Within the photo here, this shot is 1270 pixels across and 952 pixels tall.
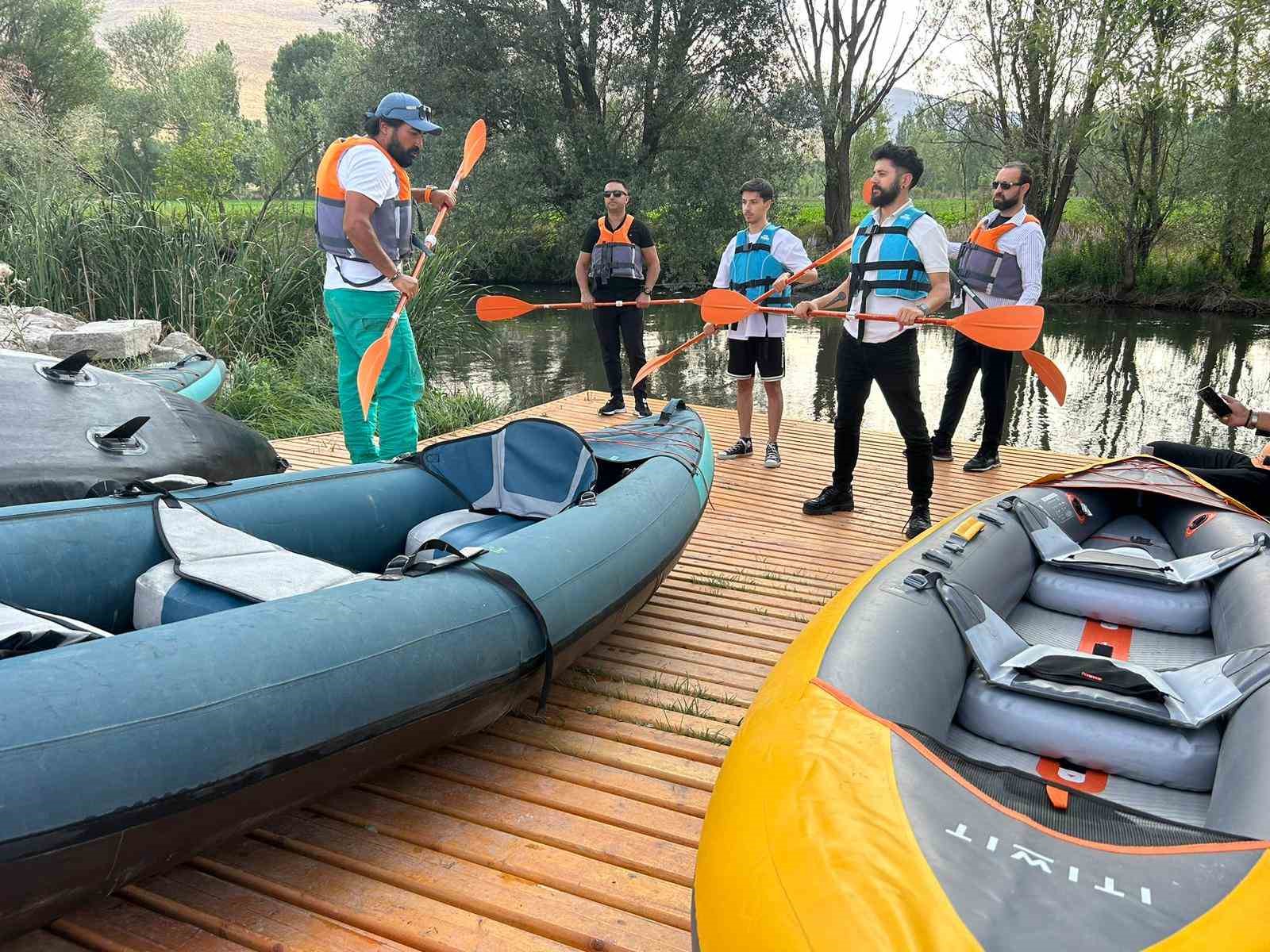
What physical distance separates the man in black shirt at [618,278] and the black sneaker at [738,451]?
1.93 ft

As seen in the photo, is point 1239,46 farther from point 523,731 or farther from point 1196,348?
point 523,731

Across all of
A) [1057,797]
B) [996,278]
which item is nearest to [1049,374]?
[996,278]

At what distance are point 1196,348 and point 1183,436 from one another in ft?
13.1

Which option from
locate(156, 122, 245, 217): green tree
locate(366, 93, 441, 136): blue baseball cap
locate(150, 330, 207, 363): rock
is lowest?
locate(150, 330, 207, 363): rock

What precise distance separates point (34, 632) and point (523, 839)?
2.92 feet

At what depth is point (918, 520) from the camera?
3371mm

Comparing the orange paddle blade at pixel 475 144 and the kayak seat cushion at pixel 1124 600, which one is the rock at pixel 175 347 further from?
the kayak seat cushion at pixel 1124 600

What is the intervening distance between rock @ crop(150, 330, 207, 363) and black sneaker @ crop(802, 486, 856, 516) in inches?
141

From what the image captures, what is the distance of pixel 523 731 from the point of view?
6.52 ft

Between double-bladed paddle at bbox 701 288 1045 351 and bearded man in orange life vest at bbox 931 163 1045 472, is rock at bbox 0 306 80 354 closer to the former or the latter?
double-bladed paddle at bbox 701 288 1045 351

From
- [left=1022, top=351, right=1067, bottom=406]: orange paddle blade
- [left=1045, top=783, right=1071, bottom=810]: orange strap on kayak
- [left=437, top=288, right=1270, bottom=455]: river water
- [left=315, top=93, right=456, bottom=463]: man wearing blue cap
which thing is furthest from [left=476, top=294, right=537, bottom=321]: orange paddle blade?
[left=1045, top=783, right=1071, bottom=810]: orange strap on kayak

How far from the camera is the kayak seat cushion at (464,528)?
7.60 ft

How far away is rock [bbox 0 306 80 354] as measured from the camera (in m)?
4.57

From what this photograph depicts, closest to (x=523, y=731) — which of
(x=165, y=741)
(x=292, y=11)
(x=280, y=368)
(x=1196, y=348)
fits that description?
(x=165, y=741)
